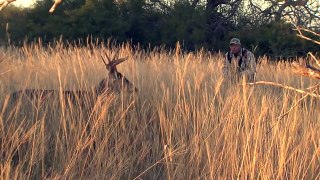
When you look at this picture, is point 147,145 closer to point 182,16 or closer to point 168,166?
point 168,166

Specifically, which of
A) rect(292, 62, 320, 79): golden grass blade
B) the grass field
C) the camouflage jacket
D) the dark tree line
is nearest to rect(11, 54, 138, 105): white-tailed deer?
the grass field

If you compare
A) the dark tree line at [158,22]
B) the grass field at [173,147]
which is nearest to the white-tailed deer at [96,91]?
the grass field at [173,147]

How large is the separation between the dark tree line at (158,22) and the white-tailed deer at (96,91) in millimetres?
12205

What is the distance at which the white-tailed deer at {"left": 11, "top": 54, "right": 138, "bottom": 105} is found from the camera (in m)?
3.62

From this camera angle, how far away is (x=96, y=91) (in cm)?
420

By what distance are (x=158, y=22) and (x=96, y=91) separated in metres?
14.6

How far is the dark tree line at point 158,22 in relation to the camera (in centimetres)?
1742

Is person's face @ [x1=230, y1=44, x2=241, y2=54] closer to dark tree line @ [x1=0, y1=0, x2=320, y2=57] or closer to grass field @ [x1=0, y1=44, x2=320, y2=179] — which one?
grass field @ [x1=0, y1=44, x2=320, y2=179]

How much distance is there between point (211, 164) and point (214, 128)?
34 cm

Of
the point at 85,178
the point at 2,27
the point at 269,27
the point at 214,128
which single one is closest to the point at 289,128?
the point at 214,128

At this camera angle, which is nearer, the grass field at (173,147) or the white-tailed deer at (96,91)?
the grass field at (173,147)

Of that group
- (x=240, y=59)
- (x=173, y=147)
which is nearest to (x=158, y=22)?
(x=240, y=59)

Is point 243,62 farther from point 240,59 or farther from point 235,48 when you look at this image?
point 235,48

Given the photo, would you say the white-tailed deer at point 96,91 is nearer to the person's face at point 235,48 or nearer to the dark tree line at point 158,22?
the person's face at point 235,48
